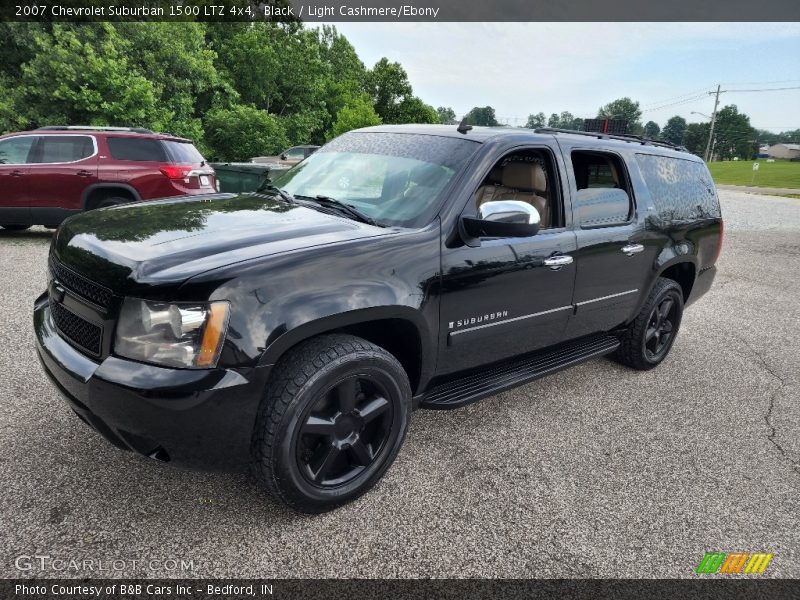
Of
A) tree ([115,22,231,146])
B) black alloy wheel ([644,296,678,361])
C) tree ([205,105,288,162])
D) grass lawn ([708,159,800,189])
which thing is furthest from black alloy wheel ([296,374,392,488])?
grass lawn ([708,159,800,189])

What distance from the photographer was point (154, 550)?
2.24 metres

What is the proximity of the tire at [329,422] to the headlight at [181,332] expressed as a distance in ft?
1.07

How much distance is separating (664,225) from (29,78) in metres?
20.5

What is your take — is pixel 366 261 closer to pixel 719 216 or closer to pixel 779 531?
pixel 779 531

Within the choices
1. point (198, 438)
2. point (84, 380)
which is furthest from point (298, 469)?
point (84, 380)

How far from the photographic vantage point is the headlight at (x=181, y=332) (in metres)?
2.07

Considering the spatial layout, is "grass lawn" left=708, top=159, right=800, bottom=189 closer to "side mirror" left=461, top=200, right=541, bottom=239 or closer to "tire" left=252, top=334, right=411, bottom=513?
"side mirror" left=461, top=200, right=541, bottom=239

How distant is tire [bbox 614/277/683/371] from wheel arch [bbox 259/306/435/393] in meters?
2.24

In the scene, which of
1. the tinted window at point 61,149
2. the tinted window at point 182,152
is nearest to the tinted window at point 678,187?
the tinted window at point 182,152

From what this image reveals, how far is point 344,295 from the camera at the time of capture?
2.35 m

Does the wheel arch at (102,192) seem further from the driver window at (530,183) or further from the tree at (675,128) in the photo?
the tree at (675,128)

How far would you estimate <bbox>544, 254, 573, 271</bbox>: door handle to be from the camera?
3222 millimetres

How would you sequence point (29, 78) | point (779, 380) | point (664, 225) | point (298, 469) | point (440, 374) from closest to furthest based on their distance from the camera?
point (298, 469), point (440, 374), point (664, 225), point (779, 380), point (29, 78)

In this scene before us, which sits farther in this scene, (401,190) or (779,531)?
(401,190)
